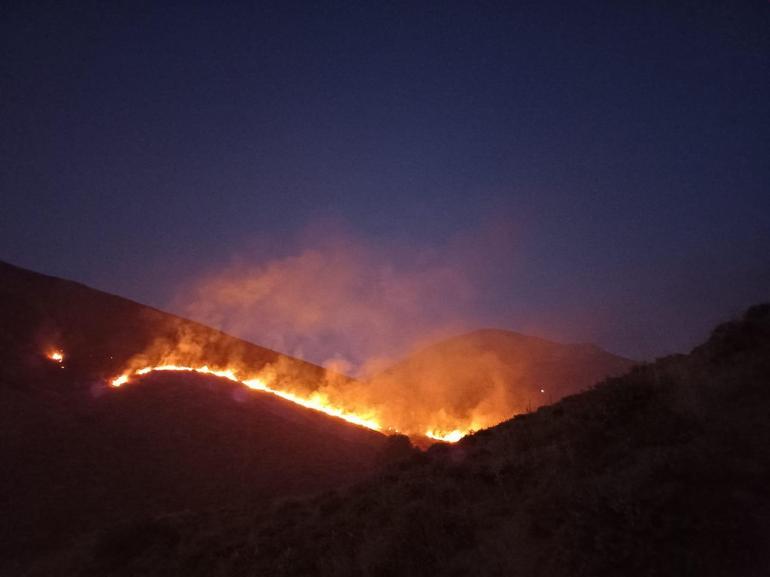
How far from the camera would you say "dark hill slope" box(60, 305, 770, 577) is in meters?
5.63

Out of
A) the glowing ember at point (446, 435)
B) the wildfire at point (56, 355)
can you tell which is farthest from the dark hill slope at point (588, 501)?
the wildfire at point (56, 355)

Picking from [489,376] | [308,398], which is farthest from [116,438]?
[489,376]

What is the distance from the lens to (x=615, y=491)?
249 inches

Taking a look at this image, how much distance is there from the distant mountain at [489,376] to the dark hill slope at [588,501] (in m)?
31.6

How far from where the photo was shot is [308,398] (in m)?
42.4

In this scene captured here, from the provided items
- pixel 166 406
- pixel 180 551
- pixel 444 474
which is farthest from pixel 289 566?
pixel 166 406

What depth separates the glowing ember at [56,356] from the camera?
35000 millimetres

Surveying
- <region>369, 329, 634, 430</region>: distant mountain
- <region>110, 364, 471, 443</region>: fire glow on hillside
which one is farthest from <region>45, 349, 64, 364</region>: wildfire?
<region>369, 329, 634, 430</region>: distant mountain

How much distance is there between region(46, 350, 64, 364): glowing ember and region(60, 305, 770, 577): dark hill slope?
2662cm

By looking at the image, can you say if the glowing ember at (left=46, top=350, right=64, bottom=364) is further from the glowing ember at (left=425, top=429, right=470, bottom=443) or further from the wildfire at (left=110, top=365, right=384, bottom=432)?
the glowing ember at (left=425, top=429, right=470, bottom=443)

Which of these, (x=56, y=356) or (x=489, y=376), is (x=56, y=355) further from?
(x=489, y=376)

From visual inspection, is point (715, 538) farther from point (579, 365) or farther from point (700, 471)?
point (579, 365)

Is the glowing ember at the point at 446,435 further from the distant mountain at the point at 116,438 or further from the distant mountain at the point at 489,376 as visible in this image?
the distant mountain at the point at 116,438

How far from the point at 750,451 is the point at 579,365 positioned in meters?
63.7
